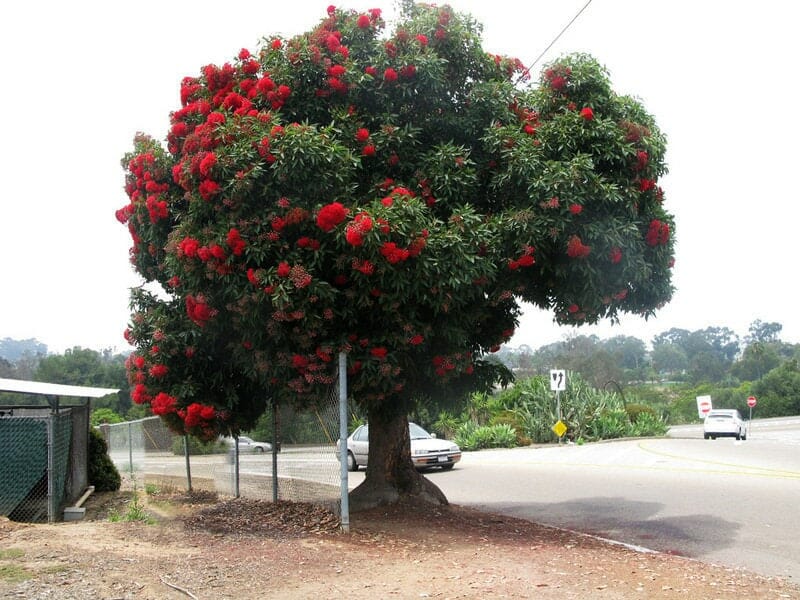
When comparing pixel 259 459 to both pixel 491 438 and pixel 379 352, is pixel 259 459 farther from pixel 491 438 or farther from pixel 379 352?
pixel 491 438

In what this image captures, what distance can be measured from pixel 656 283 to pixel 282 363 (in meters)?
4.93

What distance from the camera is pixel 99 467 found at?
1581 cm

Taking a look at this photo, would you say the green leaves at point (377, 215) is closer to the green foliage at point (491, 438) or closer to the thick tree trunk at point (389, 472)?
the thick tree trunk at point (389, 472)

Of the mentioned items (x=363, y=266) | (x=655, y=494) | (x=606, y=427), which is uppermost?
(x=363, y=266)

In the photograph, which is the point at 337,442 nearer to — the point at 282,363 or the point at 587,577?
the point at 282,363

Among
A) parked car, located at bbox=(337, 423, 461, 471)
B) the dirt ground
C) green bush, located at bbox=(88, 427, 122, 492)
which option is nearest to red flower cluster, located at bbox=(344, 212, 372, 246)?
the dirt ground

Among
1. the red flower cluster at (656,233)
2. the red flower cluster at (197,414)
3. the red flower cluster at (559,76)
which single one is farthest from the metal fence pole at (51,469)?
the red flower cluster at (656,233)

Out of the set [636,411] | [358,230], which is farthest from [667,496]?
[636,411]

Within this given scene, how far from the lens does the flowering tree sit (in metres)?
8.64

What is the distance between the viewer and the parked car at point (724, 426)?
34.7 metres

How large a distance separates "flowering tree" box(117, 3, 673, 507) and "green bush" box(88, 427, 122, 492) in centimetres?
572

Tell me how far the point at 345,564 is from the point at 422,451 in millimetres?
13220

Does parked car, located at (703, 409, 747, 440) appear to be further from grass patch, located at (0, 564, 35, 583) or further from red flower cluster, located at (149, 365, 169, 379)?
grass patch, located at (0, 564, 35, 583)

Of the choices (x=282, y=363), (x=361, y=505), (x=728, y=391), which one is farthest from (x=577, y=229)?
(x=728, y=391)
